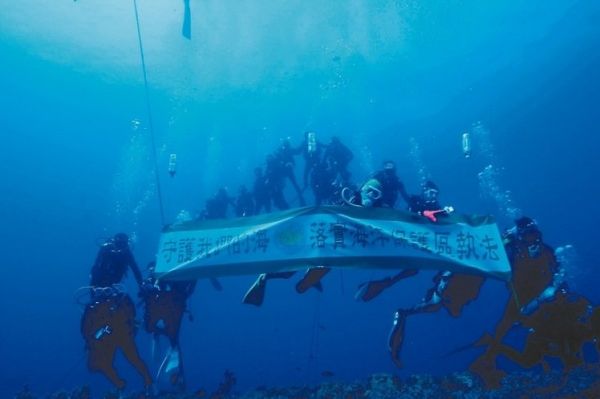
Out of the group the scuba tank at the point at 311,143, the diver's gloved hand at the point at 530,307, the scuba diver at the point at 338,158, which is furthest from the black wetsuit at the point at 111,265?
the diver's gloved hand at the point at 530,307

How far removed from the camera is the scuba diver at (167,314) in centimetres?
759

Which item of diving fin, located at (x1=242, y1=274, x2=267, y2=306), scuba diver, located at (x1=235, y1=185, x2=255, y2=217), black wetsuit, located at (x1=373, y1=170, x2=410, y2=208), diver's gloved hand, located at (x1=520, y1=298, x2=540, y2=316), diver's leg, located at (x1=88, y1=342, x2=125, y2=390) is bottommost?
diver's leg, located at (x1=88, y1=342, x2=125, y2=390)

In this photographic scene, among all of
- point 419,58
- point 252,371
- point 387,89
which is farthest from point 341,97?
point 252,371

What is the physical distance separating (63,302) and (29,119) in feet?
103

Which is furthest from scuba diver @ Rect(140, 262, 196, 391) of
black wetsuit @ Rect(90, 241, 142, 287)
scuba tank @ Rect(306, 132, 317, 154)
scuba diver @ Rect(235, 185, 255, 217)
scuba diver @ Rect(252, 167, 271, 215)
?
scuba diver @ Rect(235, 185, 255, 217)

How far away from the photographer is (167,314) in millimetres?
7832

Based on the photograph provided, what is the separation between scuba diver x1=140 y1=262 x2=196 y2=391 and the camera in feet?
24.9

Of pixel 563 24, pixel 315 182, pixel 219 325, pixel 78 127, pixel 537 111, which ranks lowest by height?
pixel 219 325

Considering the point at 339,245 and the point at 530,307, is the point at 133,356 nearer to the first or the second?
the point at 339,245

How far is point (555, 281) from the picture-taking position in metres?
6.55

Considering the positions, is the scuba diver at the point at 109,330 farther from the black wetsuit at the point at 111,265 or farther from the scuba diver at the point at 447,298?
the scuba diver at the point at 447,298

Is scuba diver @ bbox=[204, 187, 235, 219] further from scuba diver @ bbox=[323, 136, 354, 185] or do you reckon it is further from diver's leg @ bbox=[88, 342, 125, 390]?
diver's leg @ bbox=[88, 342, 125, 390]

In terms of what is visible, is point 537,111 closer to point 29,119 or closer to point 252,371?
point 252,371

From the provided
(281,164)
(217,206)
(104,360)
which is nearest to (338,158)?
(281,164)
